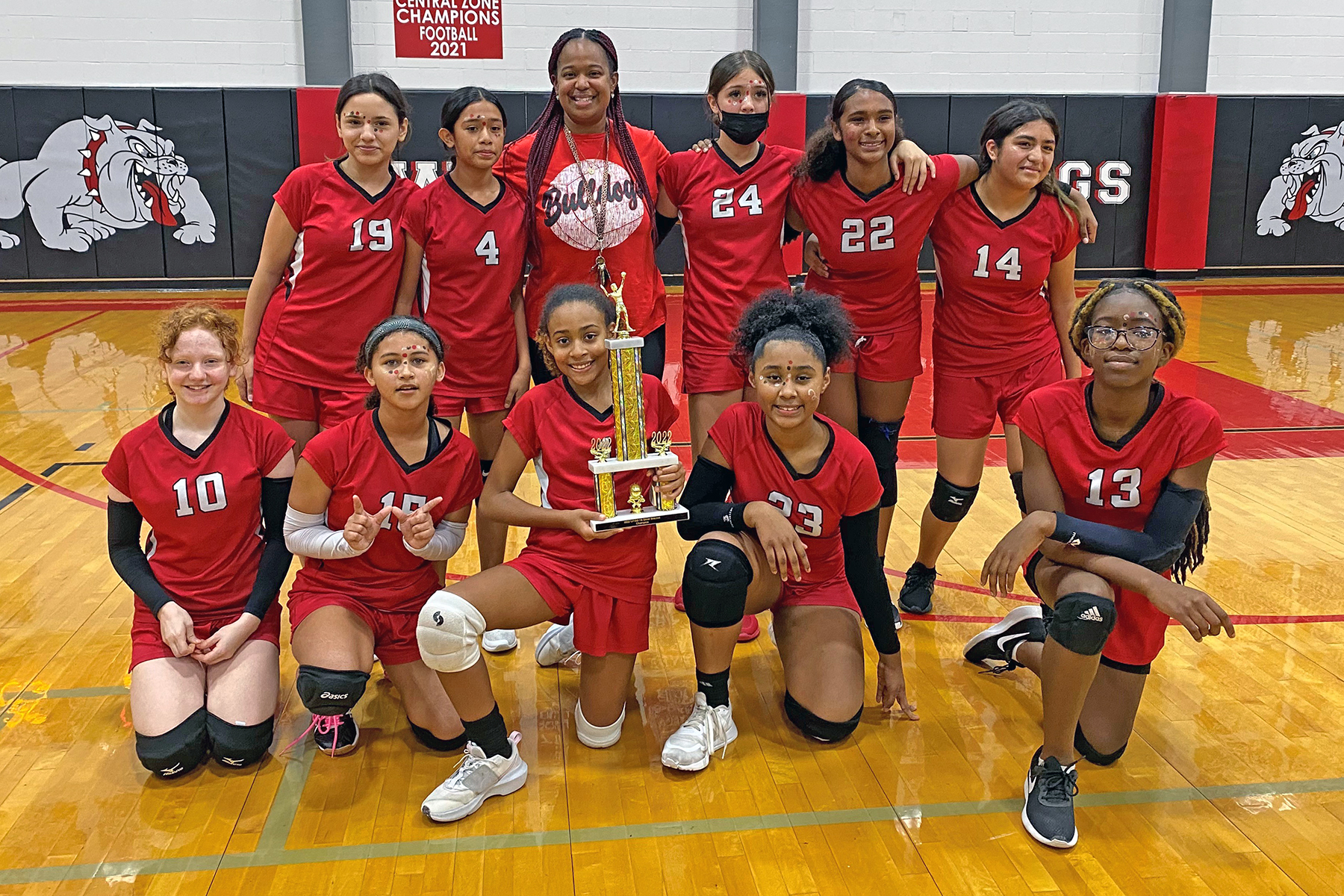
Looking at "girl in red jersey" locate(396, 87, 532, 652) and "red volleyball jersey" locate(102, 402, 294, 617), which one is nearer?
"red volleyball jersey" locate(102, 402, 294, 617)

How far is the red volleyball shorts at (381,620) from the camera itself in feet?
9.71

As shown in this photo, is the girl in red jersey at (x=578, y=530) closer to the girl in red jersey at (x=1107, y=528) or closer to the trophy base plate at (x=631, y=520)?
the trophy base plate at (x=631, y=520)

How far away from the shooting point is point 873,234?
352cm

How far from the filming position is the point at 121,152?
10570 mm

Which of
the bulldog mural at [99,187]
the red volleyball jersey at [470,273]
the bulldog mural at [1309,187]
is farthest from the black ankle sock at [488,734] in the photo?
the bulldog mural at [1309,187]

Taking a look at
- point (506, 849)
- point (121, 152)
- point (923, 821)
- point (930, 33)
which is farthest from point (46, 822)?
point (930, 33)

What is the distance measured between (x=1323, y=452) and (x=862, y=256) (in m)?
3.48

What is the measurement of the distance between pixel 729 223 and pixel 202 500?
1.74 metres

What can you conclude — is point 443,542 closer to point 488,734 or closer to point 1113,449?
point 488,734

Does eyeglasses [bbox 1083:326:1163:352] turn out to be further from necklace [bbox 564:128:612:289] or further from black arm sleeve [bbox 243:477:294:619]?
black arm sleeve [bbox 243:477:294:619]

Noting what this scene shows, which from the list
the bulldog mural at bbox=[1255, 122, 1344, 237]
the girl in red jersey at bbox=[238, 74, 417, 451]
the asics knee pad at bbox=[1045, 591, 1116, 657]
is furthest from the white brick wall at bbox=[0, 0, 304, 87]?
the asics knee pad at bbox=[1045, 591, 1116, 657]

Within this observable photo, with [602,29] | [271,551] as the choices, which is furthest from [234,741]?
[602,29]

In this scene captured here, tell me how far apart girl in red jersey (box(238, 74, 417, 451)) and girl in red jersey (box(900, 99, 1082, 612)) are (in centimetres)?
172

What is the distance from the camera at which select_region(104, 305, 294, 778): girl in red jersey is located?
2.89 m
